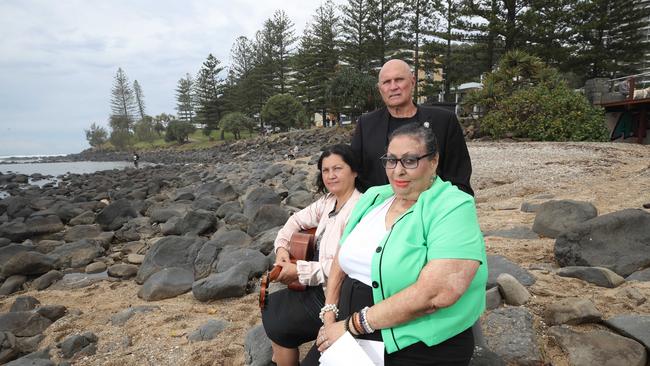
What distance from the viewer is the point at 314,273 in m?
2.11

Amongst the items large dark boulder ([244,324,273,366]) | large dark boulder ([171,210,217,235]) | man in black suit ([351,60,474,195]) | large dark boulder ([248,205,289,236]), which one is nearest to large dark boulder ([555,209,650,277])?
man in black suit ([351,60,474,195])

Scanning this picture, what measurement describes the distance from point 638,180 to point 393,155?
645 cm

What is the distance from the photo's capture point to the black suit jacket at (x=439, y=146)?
210 centimetres

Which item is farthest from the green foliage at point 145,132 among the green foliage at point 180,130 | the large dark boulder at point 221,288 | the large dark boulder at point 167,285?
the large dark boulder at point 221,288

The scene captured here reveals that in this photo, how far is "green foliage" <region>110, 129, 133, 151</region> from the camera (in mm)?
58938

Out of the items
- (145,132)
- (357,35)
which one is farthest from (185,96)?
(357,35)

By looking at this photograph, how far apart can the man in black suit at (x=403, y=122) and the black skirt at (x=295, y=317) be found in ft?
2.30

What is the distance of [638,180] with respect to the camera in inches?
243

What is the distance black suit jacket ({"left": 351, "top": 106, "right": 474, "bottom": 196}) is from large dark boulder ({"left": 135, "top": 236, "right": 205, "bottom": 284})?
3.44 meters

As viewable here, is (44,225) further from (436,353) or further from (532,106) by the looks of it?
(532,106)

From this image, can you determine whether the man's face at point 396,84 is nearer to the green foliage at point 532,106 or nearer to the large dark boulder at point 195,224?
the large dark boulder at point 195,224

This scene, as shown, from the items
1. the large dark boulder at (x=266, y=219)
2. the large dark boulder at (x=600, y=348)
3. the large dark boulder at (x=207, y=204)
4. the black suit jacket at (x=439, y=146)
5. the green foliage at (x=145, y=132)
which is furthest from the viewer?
the green foliage at (x=145, y=132)

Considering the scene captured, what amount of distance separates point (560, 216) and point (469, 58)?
21.4 meters

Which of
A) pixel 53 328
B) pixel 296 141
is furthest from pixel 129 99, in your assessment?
pixel 53 328
